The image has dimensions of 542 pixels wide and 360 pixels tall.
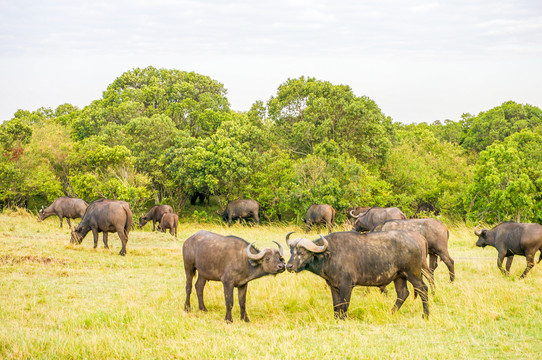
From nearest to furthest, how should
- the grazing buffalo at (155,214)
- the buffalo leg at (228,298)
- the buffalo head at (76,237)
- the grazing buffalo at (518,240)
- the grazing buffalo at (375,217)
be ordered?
the buffalo leg at (228,298), the grazing buffalo at (518,240), the buffalo head at (76,237), the grazing buffalo at (375,217), the grazing buffalo at (155,214)

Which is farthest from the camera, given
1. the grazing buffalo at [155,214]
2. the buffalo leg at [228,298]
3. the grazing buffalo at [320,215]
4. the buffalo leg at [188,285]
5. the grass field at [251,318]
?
the grazing buffalo at [155,214]

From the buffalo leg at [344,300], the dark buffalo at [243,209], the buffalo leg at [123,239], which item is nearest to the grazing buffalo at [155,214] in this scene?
the dark buffalo at [243,209]

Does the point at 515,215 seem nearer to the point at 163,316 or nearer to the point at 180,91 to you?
the point at 163,316

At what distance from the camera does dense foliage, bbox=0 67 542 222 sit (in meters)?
27.4

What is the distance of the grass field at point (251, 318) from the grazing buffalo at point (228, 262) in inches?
21.6

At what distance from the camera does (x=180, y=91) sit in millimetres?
39062

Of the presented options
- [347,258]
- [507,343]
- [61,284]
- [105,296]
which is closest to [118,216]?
[61,284]

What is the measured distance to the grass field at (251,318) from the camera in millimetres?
7230

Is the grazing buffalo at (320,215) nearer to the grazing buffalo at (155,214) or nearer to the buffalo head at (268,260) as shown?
the grazing buffalo at (155,214)

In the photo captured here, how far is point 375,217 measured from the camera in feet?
64.1

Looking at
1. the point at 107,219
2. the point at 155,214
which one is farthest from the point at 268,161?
the point at 107,219

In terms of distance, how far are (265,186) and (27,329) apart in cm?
2395

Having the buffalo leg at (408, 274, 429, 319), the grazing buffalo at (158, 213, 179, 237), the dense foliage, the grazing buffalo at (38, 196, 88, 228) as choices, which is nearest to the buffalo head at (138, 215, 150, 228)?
the dense foliage

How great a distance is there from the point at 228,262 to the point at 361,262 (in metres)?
2.61
